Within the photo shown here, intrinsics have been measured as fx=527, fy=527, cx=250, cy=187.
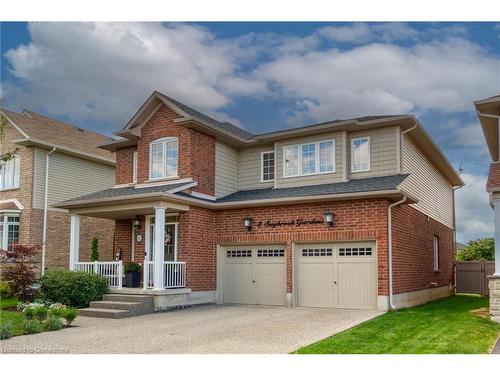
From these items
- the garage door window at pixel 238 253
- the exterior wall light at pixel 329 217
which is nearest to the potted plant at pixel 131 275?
the garage door window at pixel 238 253

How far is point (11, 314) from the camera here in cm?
1405

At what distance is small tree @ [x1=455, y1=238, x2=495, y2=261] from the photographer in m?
28.9

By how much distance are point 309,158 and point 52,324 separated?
373 inches

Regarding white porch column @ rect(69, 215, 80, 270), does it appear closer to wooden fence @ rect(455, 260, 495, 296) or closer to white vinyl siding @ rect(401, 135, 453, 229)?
white vinyl siding @ rect(401, 135, 453, 229)

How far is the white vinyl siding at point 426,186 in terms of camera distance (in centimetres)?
1708

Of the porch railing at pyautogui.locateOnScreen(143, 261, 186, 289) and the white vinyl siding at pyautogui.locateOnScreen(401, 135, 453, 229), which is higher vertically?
the white vinyl siding at pyautogui.locateOnScreen(401, 135, 453, 229)

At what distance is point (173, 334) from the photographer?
1095 centimetres

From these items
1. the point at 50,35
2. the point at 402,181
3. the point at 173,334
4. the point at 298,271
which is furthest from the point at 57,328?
the point at 402,181

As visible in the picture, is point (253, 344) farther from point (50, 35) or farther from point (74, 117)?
point (74, 117)

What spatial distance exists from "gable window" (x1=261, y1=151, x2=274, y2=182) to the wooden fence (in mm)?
11594

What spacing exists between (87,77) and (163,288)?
295 inches

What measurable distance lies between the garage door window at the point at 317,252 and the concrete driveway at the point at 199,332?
1.70 meters

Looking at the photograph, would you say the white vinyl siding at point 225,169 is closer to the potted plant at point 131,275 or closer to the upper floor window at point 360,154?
the potted plant at point 131,275

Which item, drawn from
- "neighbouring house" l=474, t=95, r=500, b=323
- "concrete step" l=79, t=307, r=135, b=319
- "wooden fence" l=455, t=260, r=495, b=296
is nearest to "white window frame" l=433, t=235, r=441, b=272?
"wooden fence" l=455, t=260, r=495, b=296
